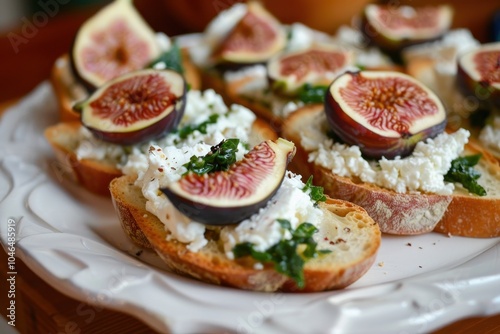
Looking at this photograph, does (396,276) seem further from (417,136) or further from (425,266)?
(417,136)

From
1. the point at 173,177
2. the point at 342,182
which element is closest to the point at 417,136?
the point at 342,182

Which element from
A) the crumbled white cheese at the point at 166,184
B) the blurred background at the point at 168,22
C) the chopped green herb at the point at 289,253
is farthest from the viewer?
the blurred background at the point at 168,22

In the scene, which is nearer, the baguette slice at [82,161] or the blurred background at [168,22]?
the baguette slice at [82,161]


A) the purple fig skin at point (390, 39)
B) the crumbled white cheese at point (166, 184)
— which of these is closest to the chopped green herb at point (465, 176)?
the crumbled white cheese at point (166, 184)

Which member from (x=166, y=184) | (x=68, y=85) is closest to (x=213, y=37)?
(x=68, y=85)

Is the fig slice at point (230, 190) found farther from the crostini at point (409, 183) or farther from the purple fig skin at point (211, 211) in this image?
the crostini at point (409, 183)

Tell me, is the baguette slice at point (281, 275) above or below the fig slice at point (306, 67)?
above

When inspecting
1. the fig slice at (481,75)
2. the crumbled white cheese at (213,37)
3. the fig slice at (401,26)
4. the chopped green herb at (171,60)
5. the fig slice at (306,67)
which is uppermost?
the chopped green herb at (171,60)
